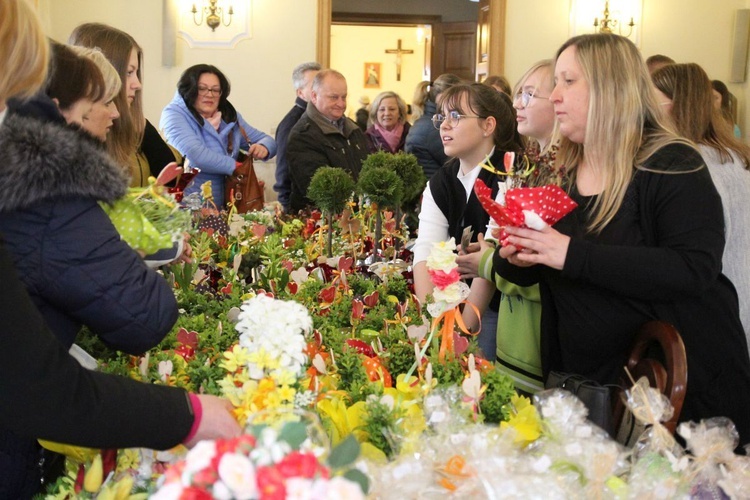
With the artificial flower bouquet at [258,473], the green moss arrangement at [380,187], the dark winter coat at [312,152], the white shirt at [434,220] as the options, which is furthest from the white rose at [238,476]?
the dark winter coat at [312,152]

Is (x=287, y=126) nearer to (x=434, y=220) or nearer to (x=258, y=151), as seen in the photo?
(x=258, y=151)

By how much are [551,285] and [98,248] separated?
108cm

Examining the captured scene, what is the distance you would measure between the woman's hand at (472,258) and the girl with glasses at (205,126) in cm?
218

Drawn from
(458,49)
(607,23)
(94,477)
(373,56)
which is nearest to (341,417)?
(94,477)

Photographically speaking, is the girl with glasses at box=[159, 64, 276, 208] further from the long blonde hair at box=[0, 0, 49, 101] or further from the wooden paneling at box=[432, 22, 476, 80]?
the wooden paneling at box=[432, 22, 476, 80]

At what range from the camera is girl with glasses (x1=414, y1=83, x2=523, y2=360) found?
2.70m

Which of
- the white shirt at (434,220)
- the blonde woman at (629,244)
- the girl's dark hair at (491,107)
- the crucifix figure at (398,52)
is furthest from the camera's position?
the crucifix figure at (398,52)

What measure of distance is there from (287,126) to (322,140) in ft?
2.18

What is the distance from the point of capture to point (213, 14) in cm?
750

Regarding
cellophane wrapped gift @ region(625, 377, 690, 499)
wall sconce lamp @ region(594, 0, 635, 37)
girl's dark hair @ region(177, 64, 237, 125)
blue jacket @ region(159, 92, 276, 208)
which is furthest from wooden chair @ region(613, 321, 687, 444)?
wall sconce lamp @ region(594, 0, 635, 37)

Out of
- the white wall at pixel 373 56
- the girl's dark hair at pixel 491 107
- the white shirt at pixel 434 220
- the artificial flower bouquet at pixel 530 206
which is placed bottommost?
the white shirt at pixel 434 220

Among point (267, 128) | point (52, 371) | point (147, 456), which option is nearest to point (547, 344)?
point (147, 456)

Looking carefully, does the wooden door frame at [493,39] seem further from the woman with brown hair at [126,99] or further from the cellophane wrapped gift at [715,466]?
the cellophane wrapped gift at [715,466]

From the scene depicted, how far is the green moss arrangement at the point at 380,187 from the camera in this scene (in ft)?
10.0
